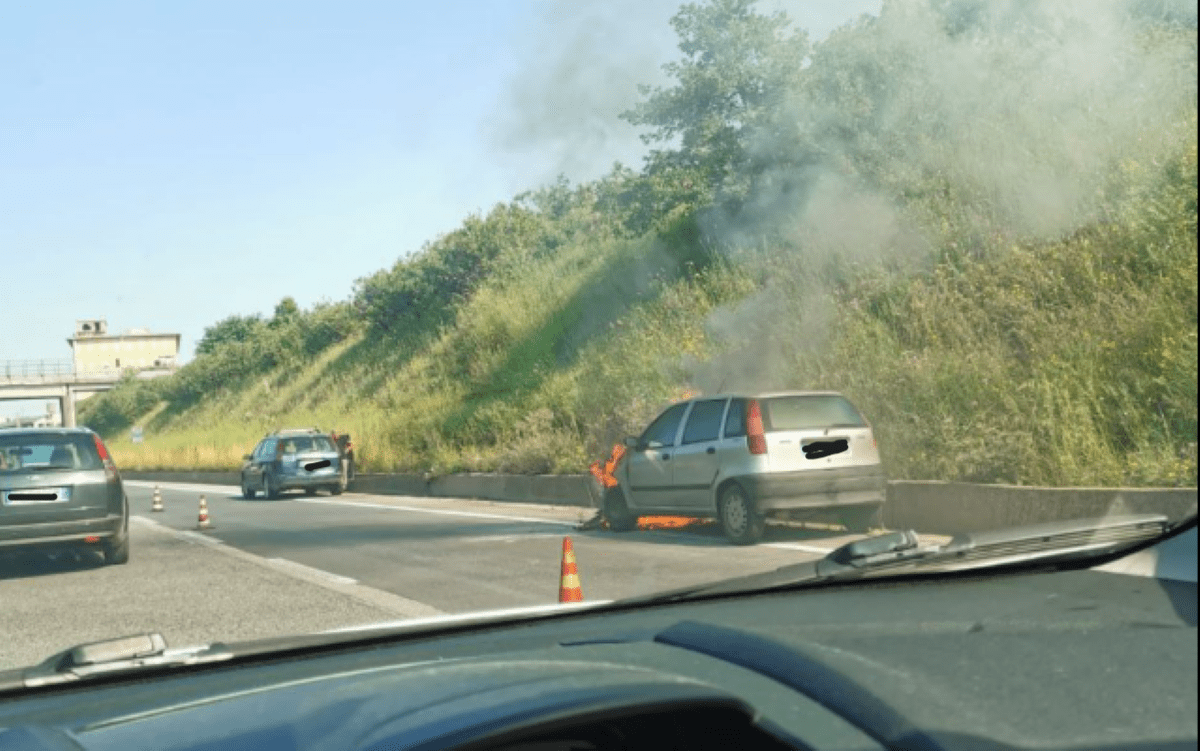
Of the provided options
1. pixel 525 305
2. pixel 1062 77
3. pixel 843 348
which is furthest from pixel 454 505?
pixel 1062 77

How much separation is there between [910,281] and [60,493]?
10137mm

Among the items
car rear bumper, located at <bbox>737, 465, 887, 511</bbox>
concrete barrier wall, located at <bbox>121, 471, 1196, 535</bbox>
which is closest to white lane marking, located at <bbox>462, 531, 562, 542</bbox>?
car rear bumper, located at <bbox>737, 465, 887, 511</bbox>

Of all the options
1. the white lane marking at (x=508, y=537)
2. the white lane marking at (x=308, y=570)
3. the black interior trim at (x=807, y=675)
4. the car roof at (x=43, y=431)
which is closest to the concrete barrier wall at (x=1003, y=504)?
the black interior trim at (x=807, y=675)

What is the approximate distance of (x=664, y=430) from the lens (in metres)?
12.0

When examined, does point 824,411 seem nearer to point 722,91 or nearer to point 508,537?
point 722,91

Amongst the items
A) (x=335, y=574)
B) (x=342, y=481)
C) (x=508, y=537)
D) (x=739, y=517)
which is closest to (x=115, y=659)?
(x=739, y=517)

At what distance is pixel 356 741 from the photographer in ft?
4.74

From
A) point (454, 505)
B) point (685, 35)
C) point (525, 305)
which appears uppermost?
point (685, 35)

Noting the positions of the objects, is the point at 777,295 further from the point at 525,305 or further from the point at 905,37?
the point at 525,305

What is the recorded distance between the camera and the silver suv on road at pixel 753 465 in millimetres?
3436

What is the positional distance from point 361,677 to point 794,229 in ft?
10.2

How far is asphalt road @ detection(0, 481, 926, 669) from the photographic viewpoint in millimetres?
7254

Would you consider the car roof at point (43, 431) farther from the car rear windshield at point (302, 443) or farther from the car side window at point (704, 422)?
the car rear windshield at point (302, 443)

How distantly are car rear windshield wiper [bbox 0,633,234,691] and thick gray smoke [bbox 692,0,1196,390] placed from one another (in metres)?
1.57
